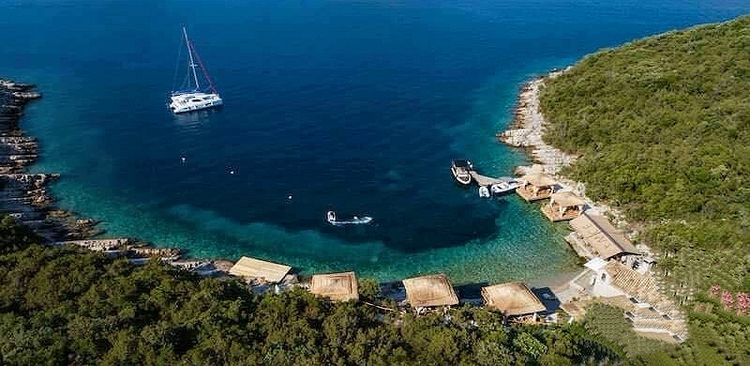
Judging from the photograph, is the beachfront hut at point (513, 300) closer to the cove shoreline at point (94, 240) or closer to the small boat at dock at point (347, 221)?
the cove shoreline at point (94, 240)

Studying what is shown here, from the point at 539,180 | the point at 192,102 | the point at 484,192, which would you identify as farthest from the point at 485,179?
the point at 192,102

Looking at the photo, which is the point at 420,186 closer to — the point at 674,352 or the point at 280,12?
the point at 674,352

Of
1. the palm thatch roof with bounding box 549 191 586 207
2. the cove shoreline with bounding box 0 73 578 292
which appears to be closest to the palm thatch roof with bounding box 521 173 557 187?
the palm thatch roof with bounding box 549 191 586 207

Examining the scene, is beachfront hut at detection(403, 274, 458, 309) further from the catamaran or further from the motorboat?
the catamaran

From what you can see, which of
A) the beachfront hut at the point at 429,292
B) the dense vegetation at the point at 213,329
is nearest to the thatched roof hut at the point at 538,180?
the beachfront hut at the point at 429,292

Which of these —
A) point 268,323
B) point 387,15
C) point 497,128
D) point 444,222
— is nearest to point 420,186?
point 444,222

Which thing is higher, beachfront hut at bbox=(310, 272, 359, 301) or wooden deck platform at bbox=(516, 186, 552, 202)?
wooden deck platform at bbox=(516, 186, 552, 202)
